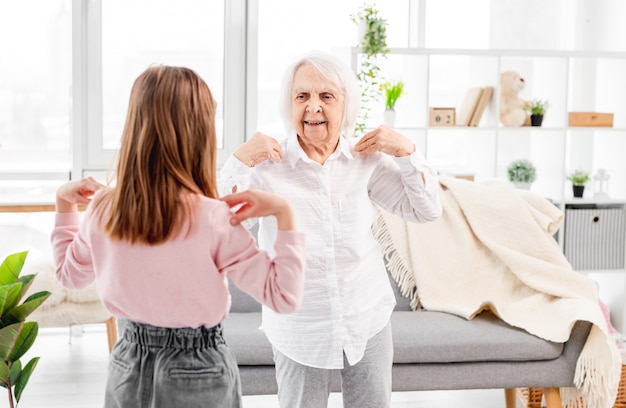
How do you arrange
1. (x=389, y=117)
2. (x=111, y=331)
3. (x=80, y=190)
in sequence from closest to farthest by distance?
(x=80, y=190) → (x=111, y=331) → (x=389, y=117)

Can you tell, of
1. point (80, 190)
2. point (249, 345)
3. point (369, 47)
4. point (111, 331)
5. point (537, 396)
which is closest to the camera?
point (80, 190)

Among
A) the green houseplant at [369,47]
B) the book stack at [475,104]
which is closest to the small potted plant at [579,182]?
the book stack at [475,104]

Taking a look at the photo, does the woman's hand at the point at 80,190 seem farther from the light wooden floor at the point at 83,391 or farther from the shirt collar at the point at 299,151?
the light wooden floor at the point at 83,391

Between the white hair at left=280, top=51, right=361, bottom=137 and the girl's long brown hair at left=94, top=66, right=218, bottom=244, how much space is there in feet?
2.08

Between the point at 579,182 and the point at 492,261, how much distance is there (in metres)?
1.26

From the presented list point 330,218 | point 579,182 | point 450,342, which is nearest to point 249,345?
point 450,342

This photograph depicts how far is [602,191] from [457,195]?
127 centimetres

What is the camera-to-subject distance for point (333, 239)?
2092mm

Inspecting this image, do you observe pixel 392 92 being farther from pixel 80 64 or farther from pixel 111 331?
pixel 111 331

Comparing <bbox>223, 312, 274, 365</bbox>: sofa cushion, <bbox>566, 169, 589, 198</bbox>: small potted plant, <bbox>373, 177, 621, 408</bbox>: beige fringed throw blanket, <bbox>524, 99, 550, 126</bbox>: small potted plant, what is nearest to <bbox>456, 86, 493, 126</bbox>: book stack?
<bbox>524, 99, 550, 126</bbox>: small potted plant

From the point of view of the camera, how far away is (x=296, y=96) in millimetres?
2166

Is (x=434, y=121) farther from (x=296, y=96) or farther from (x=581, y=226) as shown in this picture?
(x=296, y=96)

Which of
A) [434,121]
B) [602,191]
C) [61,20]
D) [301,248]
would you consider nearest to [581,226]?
[602,191]

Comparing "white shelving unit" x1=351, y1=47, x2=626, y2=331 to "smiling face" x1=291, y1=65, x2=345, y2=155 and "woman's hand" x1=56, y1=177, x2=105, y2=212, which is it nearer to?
"smiling face" x1=291, y1=65, x2=345, y2=155
